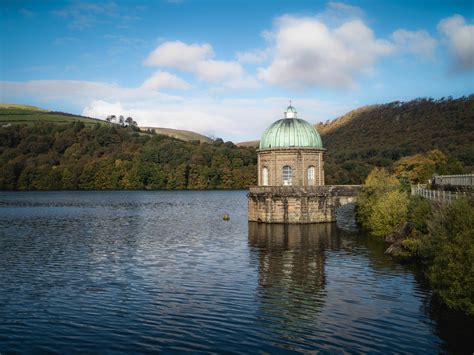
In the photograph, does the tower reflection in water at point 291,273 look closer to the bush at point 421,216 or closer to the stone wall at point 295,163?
the stone wall at point 295,163

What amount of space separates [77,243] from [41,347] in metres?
26.4

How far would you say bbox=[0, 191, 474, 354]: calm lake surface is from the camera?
64.1ft

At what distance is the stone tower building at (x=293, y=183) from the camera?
5584cm

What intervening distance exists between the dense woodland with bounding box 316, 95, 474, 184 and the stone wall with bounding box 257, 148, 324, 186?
6281 centimetres

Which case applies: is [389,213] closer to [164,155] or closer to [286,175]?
[286,175]

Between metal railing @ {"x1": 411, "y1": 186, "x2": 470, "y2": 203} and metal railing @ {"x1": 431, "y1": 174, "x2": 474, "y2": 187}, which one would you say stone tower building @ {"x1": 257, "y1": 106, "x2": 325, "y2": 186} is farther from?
metal railing @ {"x1": 431, "y1": 174, "x2": 474, "y2": 187}

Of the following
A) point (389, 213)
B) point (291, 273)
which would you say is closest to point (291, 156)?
point (389, 213)

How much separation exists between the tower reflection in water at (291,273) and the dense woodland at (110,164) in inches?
4474

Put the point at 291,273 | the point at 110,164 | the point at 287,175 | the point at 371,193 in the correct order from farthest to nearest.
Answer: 1. the point at 110,164
2. the point at 287,175
3. the point at 371,193
4. the point at 291,273

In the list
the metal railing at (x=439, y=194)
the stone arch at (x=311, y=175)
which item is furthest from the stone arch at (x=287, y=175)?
the metal railing at (x=439, y=194)

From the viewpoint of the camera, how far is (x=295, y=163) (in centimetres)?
5788

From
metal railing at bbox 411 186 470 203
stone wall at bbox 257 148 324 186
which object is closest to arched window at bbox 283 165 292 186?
stone wall at bbox 257 148 324 186

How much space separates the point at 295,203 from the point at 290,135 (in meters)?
8.39

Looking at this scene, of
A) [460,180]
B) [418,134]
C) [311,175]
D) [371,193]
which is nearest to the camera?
[460,180]
